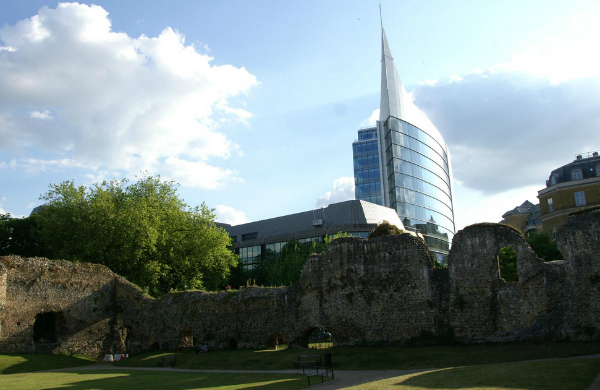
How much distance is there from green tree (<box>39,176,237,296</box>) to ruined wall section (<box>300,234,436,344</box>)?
1391cm

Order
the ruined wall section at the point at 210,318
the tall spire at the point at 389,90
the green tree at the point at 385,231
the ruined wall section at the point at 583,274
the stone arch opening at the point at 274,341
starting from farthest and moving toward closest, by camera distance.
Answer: the tall spire at the point at 389,90, the ruined wall section at the point at 210,318, the stone arch opening at the point at 274,341, the green tree at the point at 385,231, the ruined wall section at the point at 583,274

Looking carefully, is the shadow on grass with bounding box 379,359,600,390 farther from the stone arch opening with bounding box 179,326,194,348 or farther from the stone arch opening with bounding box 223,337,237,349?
the stone arch opening with bounding box 179,326,194,348

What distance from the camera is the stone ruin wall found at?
71.9ft

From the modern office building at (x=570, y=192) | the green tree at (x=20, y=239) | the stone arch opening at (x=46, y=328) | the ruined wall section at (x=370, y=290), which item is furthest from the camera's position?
the modern office building at (x=570, y=192)

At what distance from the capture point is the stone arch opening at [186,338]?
104 ft

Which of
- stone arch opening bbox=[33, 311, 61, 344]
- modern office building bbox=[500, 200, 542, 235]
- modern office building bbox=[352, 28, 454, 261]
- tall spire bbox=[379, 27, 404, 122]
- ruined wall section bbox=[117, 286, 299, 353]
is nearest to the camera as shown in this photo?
ruined wall section bbox=[117, 286, 299, 353]

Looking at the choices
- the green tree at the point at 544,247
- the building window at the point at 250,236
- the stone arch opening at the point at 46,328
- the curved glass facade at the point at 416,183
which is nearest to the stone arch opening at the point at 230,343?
the stone arch opening at the point at 46,328

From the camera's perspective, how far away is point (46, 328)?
35062 mm

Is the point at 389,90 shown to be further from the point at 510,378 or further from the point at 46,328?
the point at 510,378

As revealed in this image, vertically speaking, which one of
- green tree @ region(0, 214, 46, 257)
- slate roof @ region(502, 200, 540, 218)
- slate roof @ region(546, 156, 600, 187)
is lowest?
green tree @ region(0, 214, 46, 257)

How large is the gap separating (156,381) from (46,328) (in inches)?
779

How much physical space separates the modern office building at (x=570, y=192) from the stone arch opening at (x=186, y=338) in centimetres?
4254

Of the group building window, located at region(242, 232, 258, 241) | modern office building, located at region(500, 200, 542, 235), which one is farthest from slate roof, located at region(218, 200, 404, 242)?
modern office building, located at region(500, 200, 542, 235)

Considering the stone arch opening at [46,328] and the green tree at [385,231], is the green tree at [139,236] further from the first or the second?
the green tree at [385,231]
